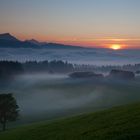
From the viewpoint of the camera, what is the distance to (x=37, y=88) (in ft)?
651

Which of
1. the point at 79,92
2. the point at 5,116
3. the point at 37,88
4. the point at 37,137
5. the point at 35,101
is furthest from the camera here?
the point at 37,88

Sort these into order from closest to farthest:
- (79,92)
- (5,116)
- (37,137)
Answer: (37,137) < (5,116) < (79,92)

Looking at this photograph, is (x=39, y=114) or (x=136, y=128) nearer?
(x=136, y=128)

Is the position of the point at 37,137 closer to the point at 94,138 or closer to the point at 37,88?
the point at 94,138

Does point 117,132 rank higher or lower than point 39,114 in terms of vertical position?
higher

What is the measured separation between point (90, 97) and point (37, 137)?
121567mm

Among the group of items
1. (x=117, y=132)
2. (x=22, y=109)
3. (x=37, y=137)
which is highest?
(x=117, y=132)

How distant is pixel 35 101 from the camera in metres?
148

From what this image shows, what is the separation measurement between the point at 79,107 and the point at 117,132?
10166 centimetres

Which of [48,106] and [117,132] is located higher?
[117,132]

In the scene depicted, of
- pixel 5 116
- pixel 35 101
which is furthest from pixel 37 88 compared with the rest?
pixel 5 116

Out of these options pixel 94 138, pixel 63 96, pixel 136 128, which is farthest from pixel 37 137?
pixel 63 96

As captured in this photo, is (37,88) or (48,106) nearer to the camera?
(48,106)

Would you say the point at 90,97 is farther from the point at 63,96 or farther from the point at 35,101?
the point at 35,101
